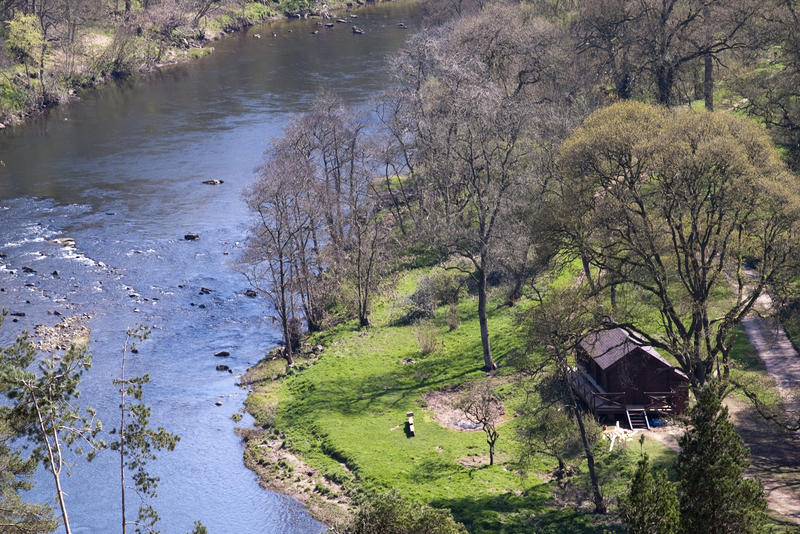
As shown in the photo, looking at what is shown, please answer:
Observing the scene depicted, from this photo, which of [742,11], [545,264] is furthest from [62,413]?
[742,11]

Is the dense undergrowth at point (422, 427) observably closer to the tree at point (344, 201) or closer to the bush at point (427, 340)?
the bush at point (427, 340)

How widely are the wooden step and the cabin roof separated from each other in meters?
2.34

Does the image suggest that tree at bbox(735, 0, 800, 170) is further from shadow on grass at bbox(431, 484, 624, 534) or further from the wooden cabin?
shadow on grass at bbox(431, 484, 624, 534)

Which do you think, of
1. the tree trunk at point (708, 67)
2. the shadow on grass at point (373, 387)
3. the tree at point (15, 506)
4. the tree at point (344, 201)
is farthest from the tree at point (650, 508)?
the tree trunk at point (708, 67)

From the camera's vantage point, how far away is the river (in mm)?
40844

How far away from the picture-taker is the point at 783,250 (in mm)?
33219

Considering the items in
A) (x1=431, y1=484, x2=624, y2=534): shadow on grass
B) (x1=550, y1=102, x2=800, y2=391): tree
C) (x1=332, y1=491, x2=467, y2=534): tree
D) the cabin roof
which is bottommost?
(x1=431, y1=484, x2=624, y2=534): shadow on grass

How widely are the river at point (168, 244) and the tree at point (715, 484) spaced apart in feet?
63.1

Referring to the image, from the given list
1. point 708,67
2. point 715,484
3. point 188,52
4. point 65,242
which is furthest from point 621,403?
point 188,52

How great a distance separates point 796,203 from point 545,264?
10.2m

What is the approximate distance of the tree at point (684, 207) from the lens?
109 ft

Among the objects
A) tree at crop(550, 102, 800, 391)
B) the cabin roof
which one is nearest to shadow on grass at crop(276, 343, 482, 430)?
the cabin roof

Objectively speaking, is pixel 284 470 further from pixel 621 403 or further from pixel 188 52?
pixel 188 52

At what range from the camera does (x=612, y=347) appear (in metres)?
36.4
